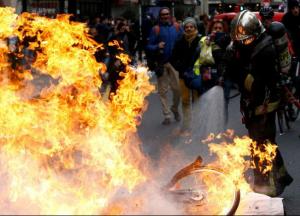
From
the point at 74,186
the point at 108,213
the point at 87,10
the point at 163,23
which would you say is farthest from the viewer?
the point at 87,10

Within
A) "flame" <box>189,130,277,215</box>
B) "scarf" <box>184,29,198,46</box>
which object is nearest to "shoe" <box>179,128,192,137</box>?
"scarf" <box>184,29,198,46</box>

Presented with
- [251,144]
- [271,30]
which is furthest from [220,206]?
[271,30]

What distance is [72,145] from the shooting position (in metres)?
5.85

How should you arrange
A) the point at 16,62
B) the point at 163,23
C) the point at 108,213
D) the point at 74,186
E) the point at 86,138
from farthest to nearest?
the point at 16,62 → the point at 163,23 → the point at 86,138 → the point at 74,186 → the point at 108,213

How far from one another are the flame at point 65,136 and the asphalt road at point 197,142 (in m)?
1.13

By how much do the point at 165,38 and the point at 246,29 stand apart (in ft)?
17.1

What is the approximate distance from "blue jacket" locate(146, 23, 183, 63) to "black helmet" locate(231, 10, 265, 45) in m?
5.07

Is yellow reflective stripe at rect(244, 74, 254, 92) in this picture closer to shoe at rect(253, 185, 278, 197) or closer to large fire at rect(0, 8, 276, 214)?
large fire at rect(0, 8, 276, 214)

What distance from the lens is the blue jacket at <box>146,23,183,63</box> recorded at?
36.6 ft

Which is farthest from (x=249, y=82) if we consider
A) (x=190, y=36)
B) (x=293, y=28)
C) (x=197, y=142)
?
(x=293, y=28)

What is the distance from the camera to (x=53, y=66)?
6.50 m

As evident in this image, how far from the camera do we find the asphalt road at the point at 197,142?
6987 mm

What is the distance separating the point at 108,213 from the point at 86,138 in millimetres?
1225

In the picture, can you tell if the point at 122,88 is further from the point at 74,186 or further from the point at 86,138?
the point at 74,186
